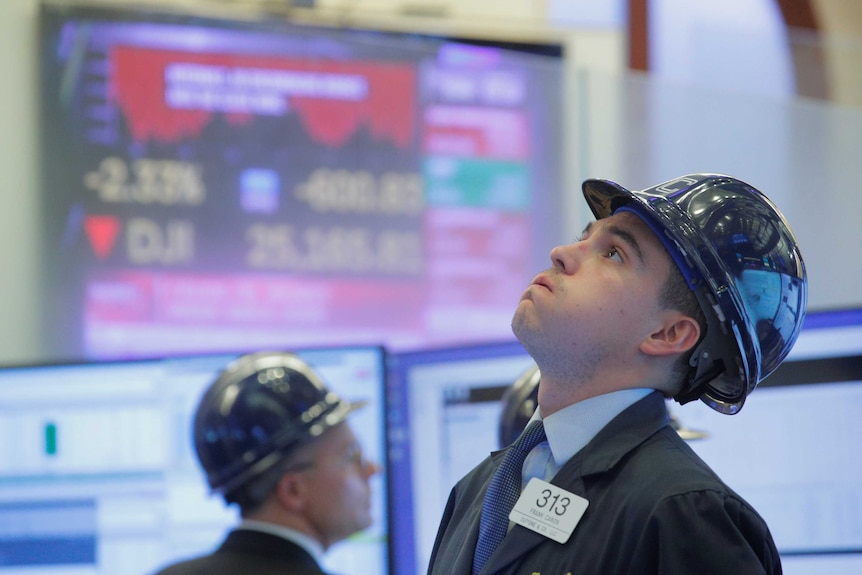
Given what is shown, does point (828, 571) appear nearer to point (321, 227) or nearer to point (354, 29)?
point (321, 227)

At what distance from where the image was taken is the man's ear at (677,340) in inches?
60.5

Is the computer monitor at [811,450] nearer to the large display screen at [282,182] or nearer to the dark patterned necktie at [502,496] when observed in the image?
the dark patterned necktie at [502,496]

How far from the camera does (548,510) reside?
1.37 m

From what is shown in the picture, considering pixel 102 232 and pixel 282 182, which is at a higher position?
pixel 282 182

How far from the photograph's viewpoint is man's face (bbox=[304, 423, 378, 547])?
7.51 feet

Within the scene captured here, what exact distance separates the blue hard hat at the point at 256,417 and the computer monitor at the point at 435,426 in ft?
2.91

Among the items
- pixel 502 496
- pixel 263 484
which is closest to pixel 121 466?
pixel 263 484

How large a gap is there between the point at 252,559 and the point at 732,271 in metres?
1.12

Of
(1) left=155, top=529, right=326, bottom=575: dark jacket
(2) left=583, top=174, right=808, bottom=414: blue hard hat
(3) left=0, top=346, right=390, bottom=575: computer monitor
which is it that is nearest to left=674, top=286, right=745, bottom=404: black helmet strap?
(2) left=583, top=174, right=808, bottom=414: blue hard hat

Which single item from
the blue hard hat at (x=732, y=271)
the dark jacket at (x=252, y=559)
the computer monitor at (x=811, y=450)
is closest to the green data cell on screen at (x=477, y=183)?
the computer monitor at (x=811, y=450)

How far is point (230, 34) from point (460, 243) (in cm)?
127

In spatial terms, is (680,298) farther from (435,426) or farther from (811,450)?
(435,426)

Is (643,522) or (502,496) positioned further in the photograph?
(502,496)

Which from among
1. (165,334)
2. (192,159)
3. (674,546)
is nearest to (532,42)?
(192,159)
